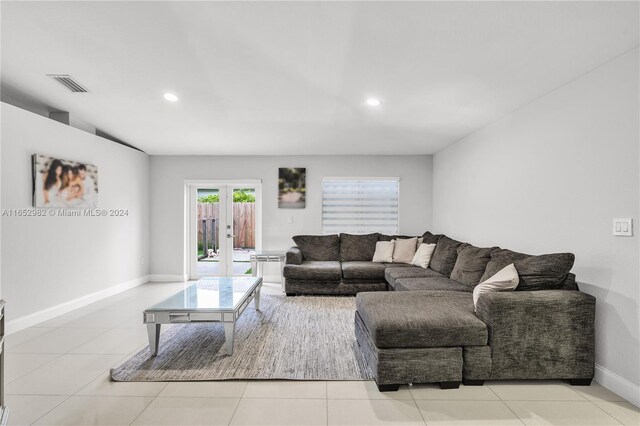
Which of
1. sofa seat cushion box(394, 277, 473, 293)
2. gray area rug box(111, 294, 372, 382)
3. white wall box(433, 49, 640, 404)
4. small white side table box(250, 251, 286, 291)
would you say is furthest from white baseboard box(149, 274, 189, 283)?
white wall box(433, 49, 640, 404)

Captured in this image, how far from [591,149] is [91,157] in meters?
5.74

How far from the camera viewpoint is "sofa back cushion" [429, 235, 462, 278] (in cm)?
434

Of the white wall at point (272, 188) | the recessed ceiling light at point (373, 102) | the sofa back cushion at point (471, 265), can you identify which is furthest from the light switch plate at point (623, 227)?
the white wall at point (272, 188)

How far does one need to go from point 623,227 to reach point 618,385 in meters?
1.10

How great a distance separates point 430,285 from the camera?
3701 millimetres

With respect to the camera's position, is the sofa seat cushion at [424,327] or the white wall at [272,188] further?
the white wall at [272,188]

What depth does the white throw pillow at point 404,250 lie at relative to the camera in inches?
215

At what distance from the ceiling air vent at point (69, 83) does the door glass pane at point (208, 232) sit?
280cm

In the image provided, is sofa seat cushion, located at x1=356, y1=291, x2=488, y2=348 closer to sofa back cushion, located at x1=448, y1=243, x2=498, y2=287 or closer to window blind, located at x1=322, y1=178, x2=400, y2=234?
sofa back cushion, located at x1=448, y1=243, x2=498, y2=287

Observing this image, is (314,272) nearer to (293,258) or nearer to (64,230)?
(293,258)

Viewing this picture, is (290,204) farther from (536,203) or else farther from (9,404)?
(9,404)

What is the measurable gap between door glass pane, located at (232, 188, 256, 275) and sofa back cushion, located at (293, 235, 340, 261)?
1.00m

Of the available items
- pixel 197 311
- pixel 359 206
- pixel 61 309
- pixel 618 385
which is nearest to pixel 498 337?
pixel 618 385

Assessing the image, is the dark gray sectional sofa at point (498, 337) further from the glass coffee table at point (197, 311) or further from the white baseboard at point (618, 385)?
the glass coffee table at point (197, 311)
